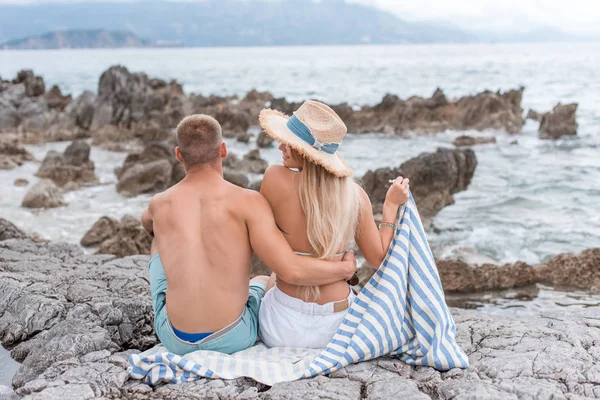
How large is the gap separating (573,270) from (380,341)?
5075mm

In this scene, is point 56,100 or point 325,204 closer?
point 325,204

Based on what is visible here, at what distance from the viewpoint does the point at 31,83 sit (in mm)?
32812

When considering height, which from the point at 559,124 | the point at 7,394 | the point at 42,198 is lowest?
the point at 42,198

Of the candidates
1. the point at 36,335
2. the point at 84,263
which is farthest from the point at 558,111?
the point at 36,335

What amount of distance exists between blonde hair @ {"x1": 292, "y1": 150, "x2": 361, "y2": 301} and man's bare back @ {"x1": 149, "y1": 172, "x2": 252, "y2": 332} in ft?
1.29

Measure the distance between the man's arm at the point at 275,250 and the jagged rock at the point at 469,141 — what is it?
65.3ft

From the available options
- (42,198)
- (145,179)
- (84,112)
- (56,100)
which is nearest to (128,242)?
(42,198)

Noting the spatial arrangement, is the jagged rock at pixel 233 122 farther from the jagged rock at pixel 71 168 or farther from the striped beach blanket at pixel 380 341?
the striped beach blanket at pixel 380 341

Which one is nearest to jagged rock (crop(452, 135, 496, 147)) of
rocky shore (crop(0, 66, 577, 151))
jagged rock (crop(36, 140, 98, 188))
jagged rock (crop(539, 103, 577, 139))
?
jagged rock (crop(539, 103, 577, 139))

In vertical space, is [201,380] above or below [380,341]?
below

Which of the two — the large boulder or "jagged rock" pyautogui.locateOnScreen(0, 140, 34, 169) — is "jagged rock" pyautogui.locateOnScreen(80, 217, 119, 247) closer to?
"jagged rock" pyautogui.locateOnScreen(0, 140, 34, 169)

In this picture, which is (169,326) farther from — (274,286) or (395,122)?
(395,122)

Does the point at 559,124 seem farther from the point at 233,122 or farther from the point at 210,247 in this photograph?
the point at 210,247

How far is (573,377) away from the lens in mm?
3496
